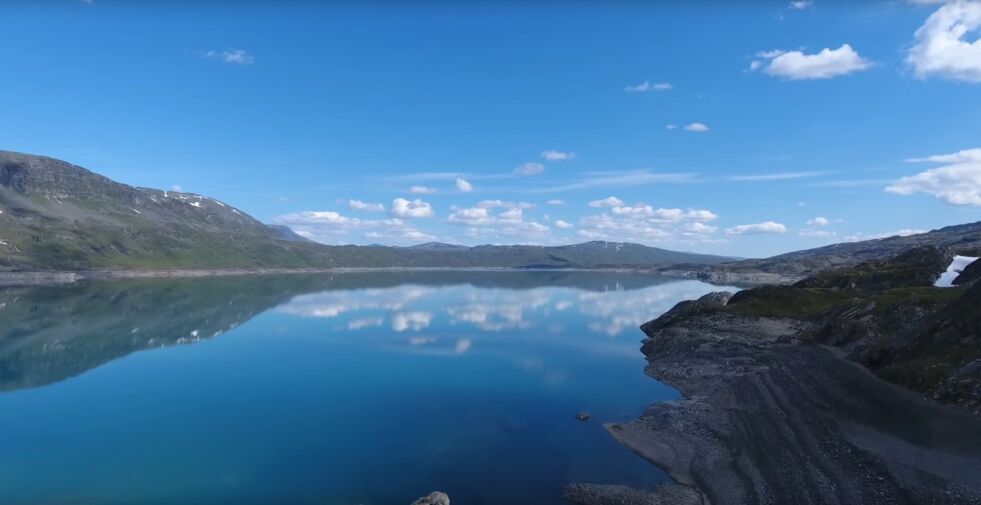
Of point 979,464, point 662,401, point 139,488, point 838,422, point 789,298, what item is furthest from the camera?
point 789,298

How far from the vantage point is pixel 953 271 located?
68250 millimetres

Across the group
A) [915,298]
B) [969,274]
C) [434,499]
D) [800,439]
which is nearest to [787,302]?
[969,274]

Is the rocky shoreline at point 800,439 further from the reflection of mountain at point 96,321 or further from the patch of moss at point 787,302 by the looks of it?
the reflection of mountain at point 96,321

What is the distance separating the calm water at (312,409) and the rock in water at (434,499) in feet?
3.75

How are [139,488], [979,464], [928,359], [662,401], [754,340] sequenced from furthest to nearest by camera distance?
[754,340]
[662,401]
[928,359]
[139,488]
[979,464]

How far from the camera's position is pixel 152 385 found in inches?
2062

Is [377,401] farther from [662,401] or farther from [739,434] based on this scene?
[739,434]

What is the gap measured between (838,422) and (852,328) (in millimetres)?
19770

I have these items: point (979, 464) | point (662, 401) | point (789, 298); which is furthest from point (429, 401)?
point (789, 298)

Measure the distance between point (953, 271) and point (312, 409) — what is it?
75211mm

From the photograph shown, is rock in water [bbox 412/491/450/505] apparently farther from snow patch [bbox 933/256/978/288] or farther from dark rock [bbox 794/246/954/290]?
dark rock [bbox 794/246/954/290]

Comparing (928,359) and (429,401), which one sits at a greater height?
(928,359)

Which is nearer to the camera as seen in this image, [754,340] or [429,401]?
[429,401]

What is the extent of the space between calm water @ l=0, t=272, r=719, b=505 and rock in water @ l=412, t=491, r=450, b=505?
1.14 metres
